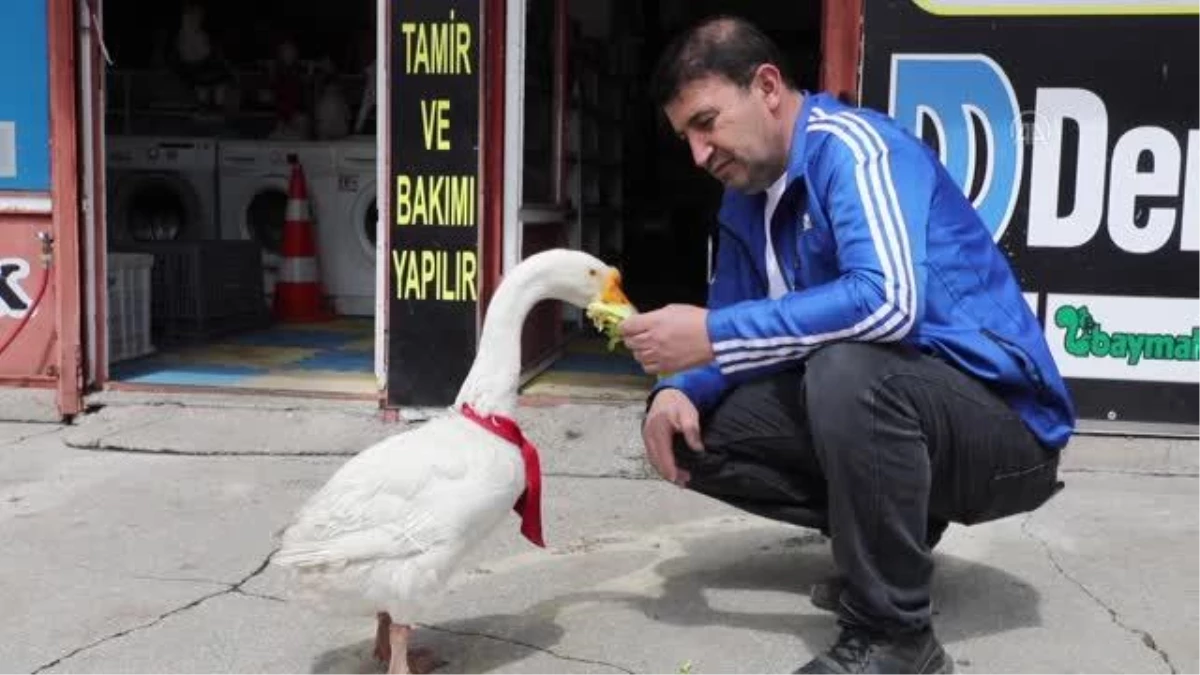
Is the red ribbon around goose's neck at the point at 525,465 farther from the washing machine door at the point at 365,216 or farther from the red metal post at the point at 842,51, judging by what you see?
the washing machine door at the point at 365,216

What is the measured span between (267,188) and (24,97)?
3.36 metres

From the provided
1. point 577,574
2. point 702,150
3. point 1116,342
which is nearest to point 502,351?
point 702,150

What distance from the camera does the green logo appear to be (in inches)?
173

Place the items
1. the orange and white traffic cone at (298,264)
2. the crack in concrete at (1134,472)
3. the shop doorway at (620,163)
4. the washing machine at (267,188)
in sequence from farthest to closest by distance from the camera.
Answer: the washing machine at (267,188) → the orange and white traffic cone at (298,264) → the shop doorway at (620,163) → the crack in concrete at (1134,472)

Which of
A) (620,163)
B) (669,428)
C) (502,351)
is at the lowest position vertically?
(669,428)

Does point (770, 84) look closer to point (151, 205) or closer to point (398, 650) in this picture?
point (398, 650)

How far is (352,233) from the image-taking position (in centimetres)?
823

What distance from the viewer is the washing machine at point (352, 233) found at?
8172mm

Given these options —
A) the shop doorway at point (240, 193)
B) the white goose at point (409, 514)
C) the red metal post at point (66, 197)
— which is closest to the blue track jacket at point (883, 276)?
the white goose at point (409, 514)

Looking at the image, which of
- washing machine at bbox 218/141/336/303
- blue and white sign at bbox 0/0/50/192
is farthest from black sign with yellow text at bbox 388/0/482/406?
washing machine at bbox 218/141/336/303

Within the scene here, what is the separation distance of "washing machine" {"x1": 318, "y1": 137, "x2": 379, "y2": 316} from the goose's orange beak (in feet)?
18.9

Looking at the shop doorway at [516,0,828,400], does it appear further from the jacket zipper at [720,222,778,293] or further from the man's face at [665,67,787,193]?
the man's face at [665,67,787,193]

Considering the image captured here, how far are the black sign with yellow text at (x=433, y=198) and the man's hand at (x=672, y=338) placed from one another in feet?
8.11

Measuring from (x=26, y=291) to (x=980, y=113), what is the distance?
3.95 metres
